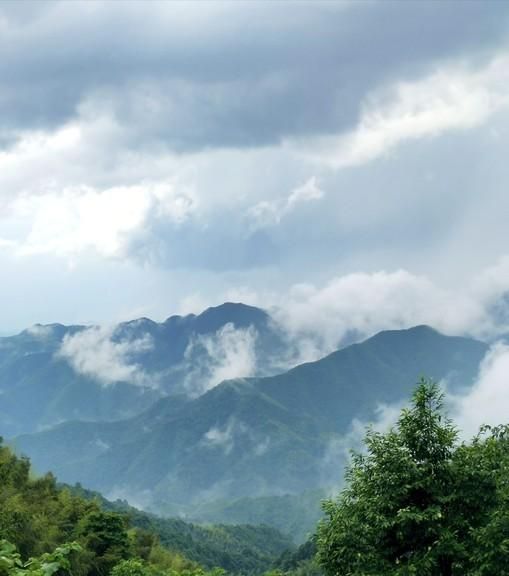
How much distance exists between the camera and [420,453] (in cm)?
2897

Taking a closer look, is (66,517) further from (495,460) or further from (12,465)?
(495,460)

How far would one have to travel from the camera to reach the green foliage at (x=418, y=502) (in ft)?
87.1

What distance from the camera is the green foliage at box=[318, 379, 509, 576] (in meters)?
26.5

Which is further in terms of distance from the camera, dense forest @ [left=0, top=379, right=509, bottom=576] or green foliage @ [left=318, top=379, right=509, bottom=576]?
green foliage @ [left=318, top=379, right=509, bottom=576]

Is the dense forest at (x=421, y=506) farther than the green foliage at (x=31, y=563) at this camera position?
Yes

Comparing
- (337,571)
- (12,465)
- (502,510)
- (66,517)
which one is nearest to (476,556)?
(502,510)

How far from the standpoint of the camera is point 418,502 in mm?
28359

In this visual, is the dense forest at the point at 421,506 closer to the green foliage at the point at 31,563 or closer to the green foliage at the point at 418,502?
the green foliage at the point at 418,502

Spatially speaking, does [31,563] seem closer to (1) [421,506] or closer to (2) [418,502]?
(1) [421,506]

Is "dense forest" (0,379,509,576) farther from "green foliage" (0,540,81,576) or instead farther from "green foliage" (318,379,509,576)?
"green foliage" (0,540,81,576)

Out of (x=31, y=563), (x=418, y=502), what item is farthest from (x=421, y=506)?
(x=31, y=563)

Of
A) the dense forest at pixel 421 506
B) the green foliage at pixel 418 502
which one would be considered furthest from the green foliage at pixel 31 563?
the green foliage at pixel 418 502

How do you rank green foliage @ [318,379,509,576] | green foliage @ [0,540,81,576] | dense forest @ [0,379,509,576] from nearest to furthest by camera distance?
1. green foliage @ [0,540,81,576]
2. dense forest @ [0,379,509,576]
3. green foliage @ [318,379,509,576]

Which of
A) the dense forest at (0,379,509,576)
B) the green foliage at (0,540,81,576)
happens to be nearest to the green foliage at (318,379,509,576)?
the dense forest at (0,379,509,576)
